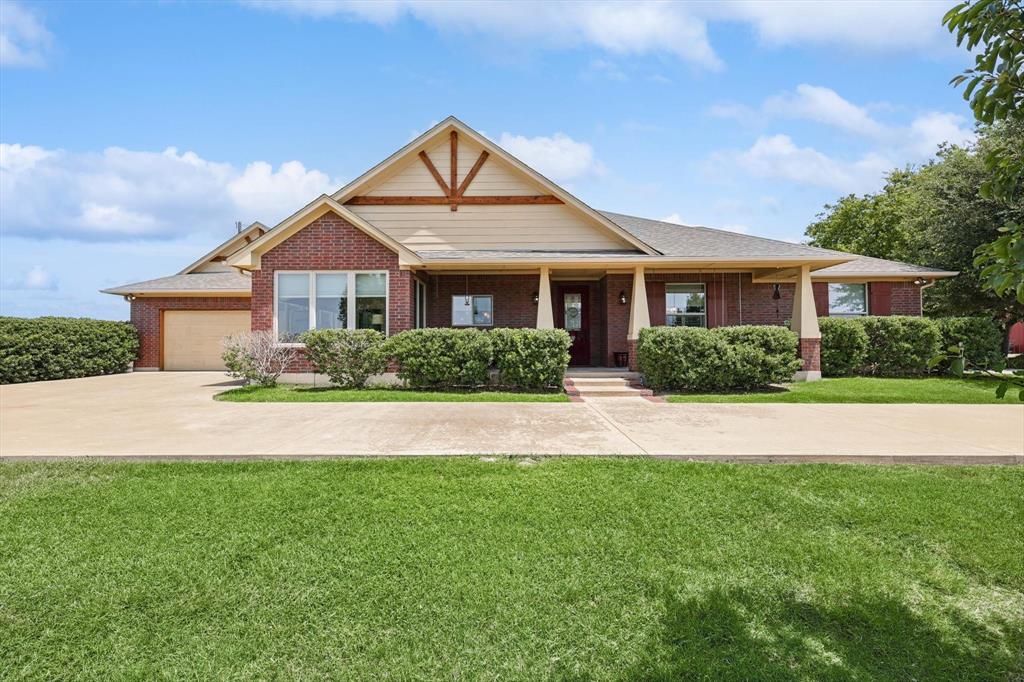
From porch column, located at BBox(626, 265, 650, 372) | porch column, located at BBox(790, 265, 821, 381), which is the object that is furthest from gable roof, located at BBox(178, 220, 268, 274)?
porch column, located at BBox(790, 265, 821, 381)

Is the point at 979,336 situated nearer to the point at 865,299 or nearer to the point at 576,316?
the point at 865,299

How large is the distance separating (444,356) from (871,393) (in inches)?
352

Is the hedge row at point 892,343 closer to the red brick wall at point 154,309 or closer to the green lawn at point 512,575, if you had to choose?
the green lawn at point 512,575

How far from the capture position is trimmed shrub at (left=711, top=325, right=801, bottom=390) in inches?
420

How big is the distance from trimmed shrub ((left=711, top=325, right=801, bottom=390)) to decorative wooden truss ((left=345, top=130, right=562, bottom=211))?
246 inches

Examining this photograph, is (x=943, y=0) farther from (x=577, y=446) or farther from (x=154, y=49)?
(x=154, y=49)

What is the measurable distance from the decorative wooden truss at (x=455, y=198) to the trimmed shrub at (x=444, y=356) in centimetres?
487

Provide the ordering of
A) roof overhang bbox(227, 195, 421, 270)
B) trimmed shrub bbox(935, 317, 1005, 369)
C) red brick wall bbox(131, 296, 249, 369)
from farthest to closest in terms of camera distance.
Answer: red brick wall bbox(131, 296, 249, 369), trimmed shrub bbox(935, 317, 1005, 369), roof overhang bbox(227, 195, 421, 270)

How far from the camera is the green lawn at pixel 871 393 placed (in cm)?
980

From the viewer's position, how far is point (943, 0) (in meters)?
2.56

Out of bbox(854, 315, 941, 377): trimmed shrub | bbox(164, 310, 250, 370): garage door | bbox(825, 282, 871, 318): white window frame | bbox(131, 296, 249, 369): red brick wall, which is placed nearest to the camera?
bbox(854, 315, 941, 377): trimmed shrub

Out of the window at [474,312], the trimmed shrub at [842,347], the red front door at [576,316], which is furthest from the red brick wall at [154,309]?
the trimmed shrub at [842,347]

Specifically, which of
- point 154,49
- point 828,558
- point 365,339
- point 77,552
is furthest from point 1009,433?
point 154,49

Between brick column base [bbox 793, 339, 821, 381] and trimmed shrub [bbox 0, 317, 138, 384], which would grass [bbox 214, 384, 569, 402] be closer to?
brick column base [bbox 793, 339, 821, 381]
